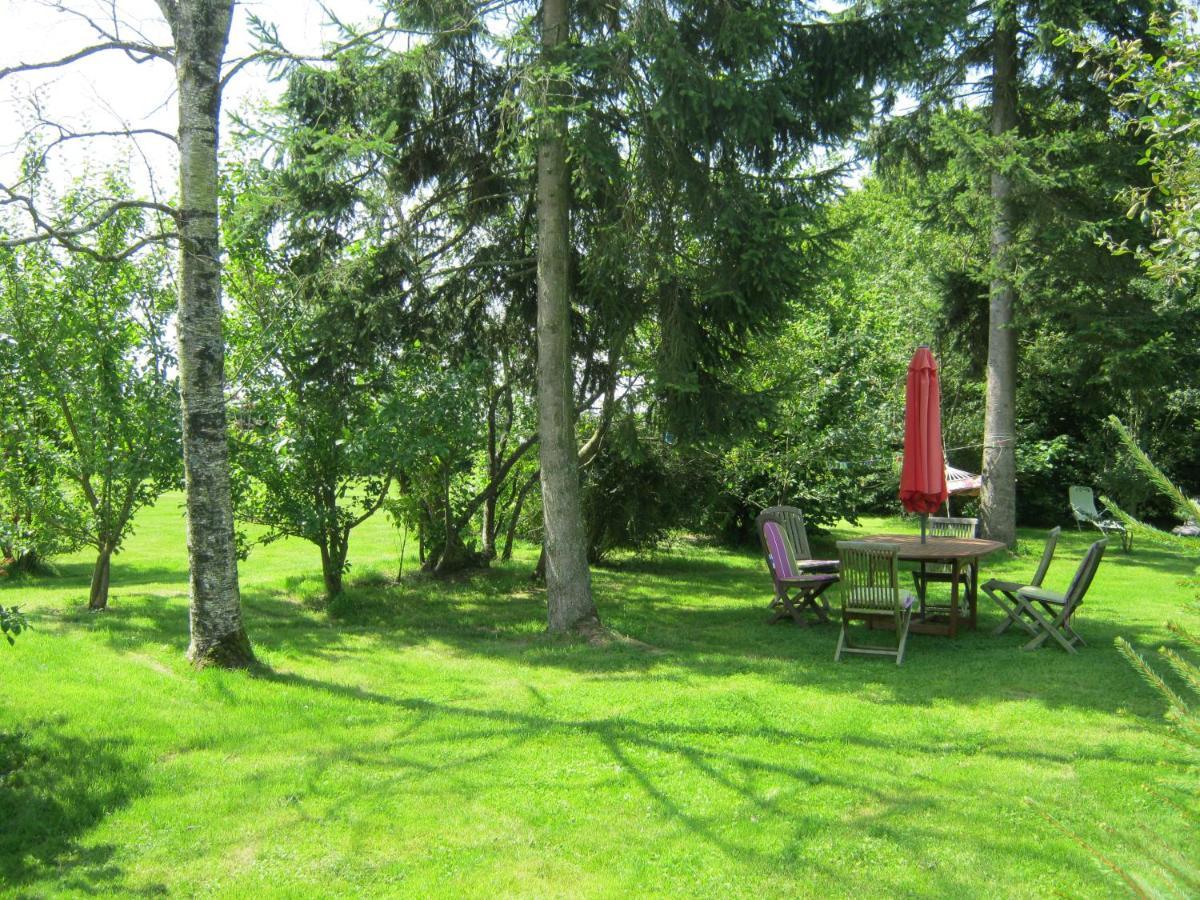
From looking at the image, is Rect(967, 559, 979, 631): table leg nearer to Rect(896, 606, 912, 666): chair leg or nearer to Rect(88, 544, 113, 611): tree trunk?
Rect(896, 606, 912, 666): chair leg

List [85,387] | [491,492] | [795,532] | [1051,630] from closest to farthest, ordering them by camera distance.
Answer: [1051,630] → [85,387] → [795,532] → [491,492]

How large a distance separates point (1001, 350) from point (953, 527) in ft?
21.0

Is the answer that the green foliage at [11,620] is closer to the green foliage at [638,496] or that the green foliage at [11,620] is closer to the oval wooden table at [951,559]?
the oval wooden table at [951,559]

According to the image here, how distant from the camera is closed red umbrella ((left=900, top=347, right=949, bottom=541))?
32.2 feet

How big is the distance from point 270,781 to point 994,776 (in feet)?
14.0

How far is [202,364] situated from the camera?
26.4 feet

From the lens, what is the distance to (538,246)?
34.2ft

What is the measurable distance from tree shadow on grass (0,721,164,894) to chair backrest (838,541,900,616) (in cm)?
604

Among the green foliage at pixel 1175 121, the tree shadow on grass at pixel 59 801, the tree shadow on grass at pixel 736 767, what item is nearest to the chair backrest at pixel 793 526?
the tree shadow on grass at pixel 736 767

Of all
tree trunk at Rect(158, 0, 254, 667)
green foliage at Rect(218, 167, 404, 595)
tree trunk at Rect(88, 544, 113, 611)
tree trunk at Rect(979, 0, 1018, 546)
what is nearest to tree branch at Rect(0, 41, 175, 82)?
tree trunk at Rect(158, 0, 254, 667)

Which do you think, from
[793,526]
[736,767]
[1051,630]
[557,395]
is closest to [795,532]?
[793,526]

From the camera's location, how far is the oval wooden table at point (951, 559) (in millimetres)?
9172

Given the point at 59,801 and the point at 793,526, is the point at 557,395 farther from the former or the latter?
the point at 59,801

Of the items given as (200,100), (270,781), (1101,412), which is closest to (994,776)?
(270,781)
